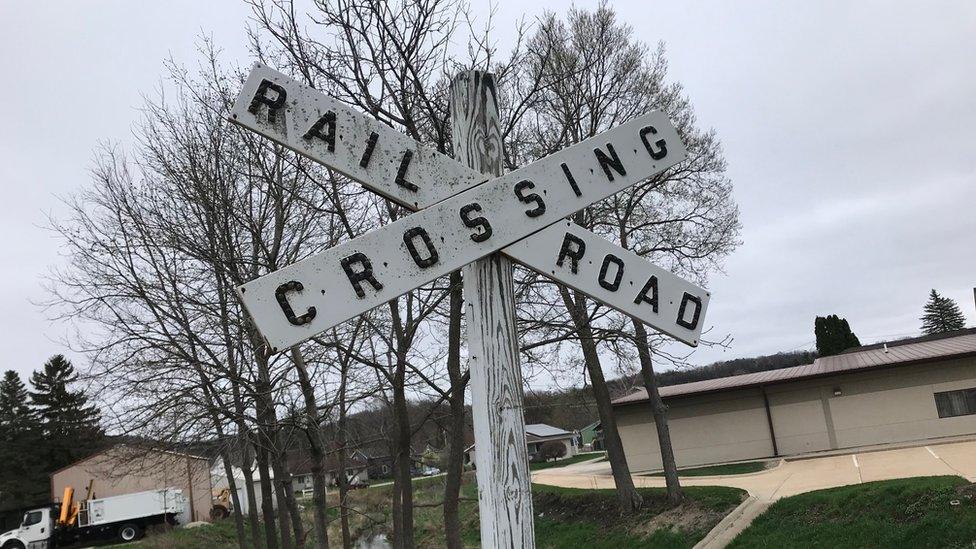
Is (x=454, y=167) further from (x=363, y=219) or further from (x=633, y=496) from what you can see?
(x=633, y=496)

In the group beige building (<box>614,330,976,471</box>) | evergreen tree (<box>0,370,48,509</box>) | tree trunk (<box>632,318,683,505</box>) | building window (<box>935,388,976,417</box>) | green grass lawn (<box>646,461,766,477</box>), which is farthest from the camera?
evergreen tree (<box>0,370,48,509</box>)

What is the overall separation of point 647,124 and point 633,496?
1897 cm

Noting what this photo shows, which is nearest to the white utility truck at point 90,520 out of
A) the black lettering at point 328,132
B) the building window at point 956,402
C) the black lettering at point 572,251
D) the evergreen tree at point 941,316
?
the building window at point 956,402

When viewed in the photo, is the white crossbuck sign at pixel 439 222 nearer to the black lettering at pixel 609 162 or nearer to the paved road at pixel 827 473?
the black lettering at pixel 609 162

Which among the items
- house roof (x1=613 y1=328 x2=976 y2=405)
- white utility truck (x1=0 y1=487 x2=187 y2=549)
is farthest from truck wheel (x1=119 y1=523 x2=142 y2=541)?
house roof (x1=613 y1=328 x2=976 y2=405)

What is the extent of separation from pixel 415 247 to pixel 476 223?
21 cm

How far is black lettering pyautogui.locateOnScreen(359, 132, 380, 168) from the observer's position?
7.74 feet

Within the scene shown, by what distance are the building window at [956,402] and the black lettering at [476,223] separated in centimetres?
3078

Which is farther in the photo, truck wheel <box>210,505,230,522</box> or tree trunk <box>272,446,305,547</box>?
truck wheel <box>210,505,230,522</box>

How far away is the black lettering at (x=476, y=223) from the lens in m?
2.31

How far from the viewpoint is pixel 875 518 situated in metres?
12.9

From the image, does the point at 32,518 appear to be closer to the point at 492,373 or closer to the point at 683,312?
the point at 492,373

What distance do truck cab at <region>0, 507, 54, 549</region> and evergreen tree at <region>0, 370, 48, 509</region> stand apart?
1593 centimetres

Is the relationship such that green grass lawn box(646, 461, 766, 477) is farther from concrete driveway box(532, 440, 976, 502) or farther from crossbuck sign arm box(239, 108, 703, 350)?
crossbuck sign arm box(239, 108, 703, 350)
